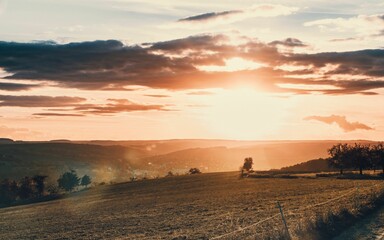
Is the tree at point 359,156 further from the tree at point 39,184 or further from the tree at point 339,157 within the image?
the tree at point 39,184

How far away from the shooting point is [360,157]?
128m

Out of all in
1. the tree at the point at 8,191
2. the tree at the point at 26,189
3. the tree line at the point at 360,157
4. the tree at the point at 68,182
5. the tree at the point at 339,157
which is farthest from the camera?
the tree at the point at 68,182

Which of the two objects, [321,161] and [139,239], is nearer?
[139,239]

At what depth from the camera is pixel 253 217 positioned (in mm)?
42344

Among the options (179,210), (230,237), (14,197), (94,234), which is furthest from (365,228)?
(14,197)

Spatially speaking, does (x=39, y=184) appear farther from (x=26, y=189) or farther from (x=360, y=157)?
(x=360, y=157)

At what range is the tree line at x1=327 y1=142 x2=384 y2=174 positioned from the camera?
128 metres

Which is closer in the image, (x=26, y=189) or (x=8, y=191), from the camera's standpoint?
(x=8, y=191)

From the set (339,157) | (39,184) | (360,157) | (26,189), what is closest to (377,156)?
(360,157)

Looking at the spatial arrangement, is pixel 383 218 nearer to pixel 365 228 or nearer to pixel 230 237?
pixel 365 228

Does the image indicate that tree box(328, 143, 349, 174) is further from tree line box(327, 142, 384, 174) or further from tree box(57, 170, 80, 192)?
tree box(57, 170, 80, 192)

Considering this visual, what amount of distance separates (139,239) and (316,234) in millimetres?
16640

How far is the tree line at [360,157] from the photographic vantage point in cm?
12812

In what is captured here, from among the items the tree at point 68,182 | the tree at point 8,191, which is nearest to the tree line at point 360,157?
the tree at point 68,182
